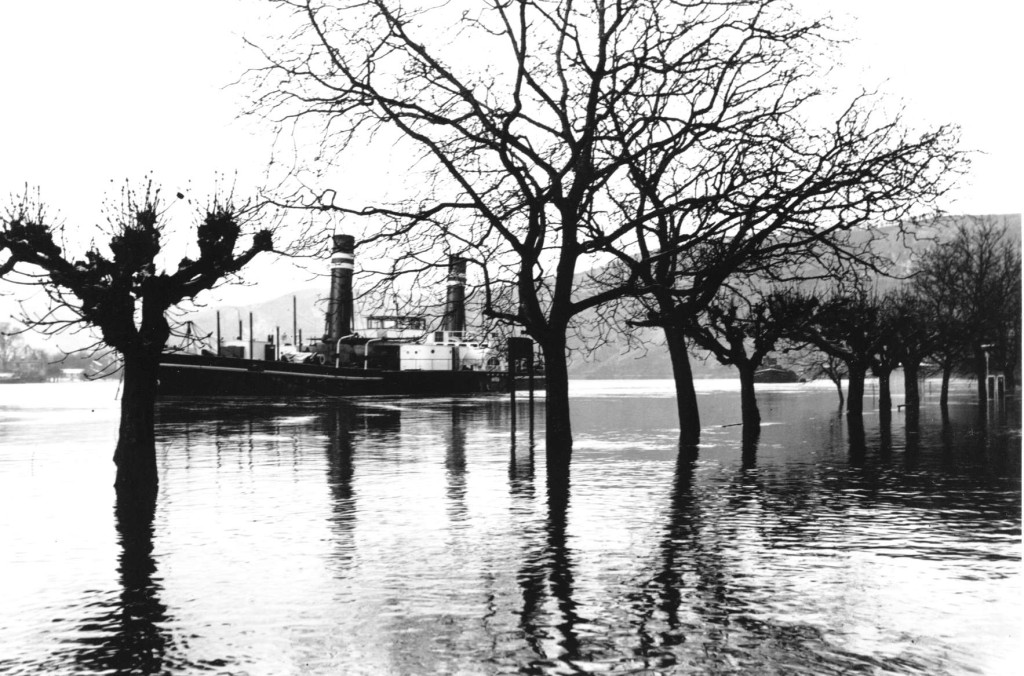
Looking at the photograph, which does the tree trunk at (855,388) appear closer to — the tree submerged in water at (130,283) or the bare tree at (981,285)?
the bare tree at (981,285)

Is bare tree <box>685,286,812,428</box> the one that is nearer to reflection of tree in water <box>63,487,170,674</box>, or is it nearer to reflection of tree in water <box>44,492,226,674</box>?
reflection of tree in water <box>63,487,170,674</box>

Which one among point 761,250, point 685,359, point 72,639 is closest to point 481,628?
point 72,639

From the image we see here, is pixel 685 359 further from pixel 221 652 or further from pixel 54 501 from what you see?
pixel 221 652

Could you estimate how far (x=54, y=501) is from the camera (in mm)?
15578

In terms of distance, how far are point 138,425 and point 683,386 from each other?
14.3m

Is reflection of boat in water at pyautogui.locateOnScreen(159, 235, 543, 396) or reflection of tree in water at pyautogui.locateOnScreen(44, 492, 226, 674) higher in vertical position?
reflection of boat in water at pyautogui.locateOnScreen(159, 235, 543, 396)

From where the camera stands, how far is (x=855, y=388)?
142ft

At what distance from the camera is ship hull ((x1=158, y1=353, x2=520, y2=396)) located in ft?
244

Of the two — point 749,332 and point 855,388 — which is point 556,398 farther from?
point 855,388

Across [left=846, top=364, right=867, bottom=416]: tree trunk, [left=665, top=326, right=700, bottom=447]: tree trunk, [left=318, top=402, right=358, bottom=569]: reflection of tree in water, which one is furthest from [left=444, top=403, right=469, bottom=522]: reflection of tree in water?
[left=846, top=364, right=867, bottom=416]: tree trunk

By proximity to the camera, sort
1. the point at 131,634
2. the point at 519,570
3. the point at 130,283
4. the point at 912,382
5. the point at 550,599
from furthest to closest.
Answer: the point at 912,382 → the point at 130,283 → the point at 519,570 → the point at 550,599 → the point at 131,634

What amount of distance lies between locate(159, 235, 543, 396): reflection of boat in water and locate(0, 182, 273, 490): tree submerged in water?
162 feet

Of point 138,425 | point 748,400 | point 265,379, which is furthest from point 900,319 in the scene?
point 265,379

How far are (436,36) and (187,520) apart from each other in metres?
9.44
